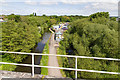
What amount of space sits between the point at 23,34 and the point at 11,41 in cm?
285

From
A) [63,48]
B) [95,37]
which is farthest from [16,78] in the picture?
[63,48]

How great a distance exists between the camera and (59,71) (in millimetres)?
14141

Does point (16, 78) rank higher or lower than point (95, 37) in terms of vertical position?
lower

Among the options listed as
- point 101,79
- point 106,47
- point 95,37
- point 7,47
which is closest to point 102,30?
point 95,37

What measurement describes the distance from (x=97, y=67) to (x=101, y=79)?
50.2 inches

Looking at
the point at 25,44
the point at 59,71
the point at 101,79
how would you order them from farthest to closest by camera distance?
the point at 25,44, the point at 59,71, the point at 101,79

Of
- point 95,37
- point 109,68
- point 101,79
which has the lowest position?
point 101,79

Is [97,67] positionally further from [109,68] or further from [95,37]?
[95,37]

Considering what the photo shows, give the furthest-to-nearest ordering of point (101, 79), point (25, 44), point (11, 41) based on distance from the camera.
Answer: point (25, 44) < point (11, 41) < point (101, 79)

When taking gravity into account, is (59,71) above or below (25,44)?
below

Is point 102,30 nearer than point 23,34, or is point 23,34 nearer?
point 102,30

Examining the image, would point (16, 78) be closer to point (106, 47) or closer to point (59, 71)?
point (59, 71)

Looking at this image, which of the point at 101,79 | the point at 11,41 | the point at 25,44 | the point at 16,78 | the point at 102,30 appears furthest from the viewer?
the point at 25,44

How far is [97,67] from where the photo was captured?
42.3 feet
